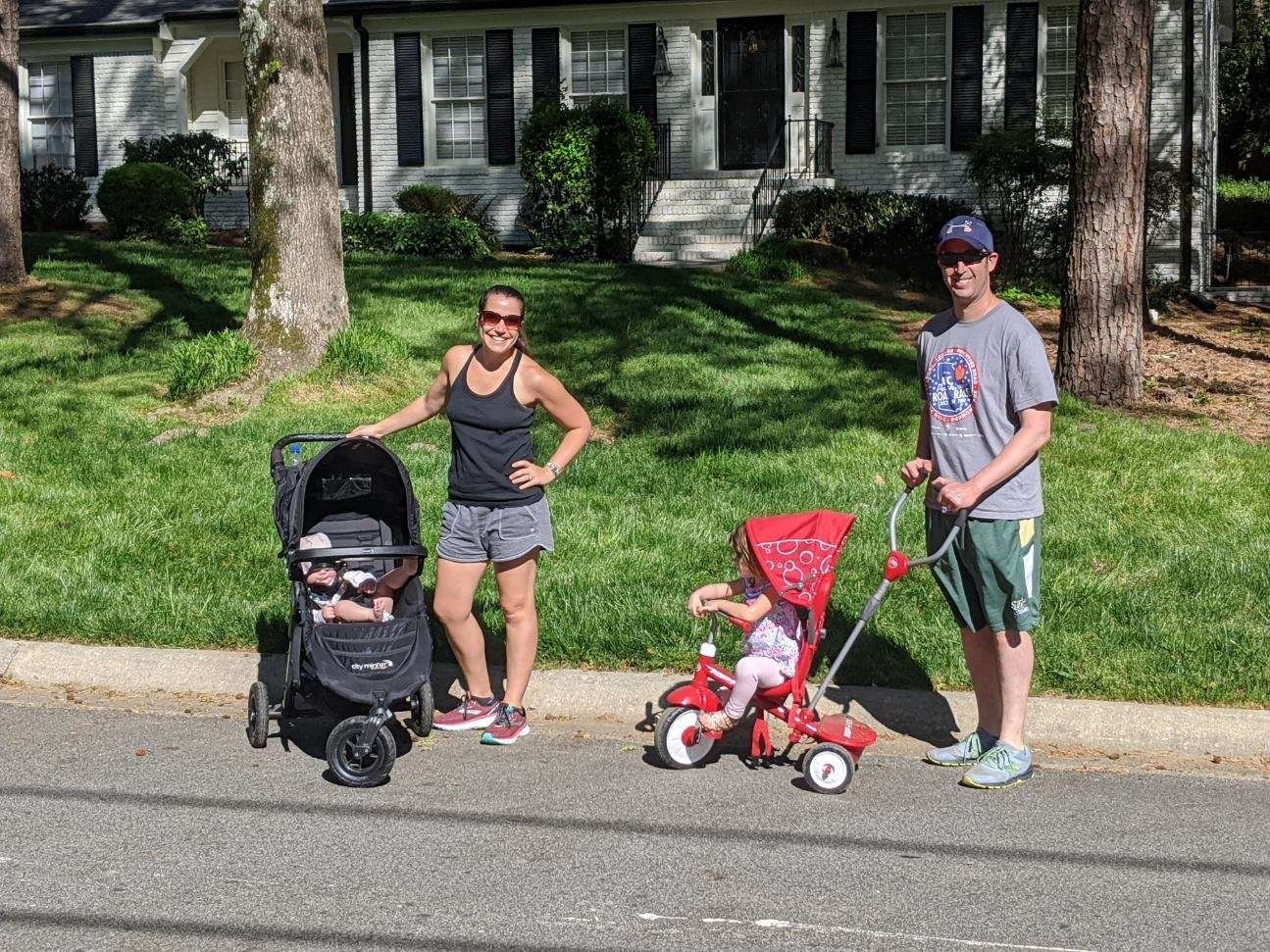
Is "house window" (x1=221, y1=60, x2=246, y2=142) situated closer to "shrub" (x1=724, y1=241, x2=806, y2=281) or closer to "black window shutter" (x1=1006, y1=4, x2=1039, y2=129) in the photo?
"shrub" (x1=724, y1=241, x2=806, y2=281)

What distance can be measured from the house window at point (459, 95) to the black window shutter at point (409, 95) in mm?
296

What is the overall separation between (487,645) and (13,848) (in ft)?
8.53

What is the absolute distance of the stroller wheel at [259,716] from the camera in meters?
5.72

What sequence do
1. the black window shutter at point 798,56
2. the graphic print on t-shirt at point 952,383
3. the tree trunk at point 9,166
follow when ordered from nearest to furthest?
the graphic print on t-shirt at point 952,383
the tree trunk at point 9,166
the black window shutter at point 798,56

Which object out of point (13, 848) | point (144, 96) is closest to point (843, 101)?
point (144, 96)

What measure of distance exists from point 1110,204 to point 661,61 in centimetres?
1258

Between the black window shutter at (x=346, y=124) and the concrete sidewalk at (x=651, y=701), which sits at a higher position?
the black window shutter at (x=346, y=124)

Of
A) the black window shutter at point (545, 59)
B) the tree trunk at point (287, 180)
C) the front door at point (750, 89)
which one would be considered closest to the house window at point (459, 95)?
the black window shutter at point (545, 59)

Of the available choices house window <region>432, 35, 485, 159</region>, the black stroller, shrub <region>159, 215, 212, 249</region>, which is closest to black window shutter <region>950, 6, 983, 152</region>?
house window <region>432, 35, 485, 159</region>

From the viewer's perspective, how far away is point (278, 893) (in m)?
4.30

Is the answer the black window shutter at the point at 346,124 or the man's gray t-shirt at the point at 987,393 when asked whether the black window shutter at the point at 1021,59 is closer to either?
the black window shutter at the point at 346,124

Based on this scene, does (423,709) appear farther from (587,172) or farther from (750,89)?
(750,89)

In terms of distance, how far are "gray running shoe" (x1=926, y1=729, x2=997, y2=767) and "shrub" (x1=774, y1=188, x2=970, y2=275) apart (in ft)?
44.0

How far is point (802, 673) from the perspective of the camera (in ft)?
17.8
